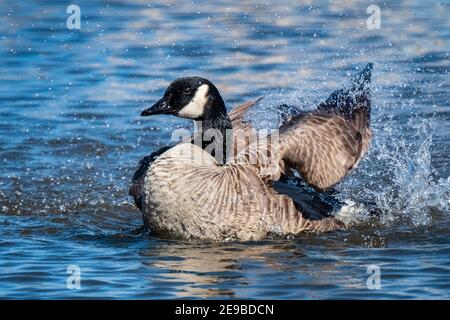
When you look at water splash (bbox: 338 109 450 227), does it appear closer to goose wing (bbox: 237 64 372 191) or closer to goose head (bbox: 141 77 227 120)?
goose wing (bbox: 237 64 372 191)

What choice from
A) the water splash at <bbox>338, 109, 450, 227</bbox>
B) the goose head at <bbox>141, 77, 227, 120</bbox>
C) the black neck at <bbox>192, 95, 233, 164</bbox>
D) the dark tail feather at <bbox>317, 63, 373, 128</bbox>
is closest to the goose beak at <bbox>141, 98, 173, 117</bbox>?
the goose head at <bbox>141, 77, 227, 120</bbox>

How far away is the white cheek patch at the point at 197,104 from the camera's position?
373 inches

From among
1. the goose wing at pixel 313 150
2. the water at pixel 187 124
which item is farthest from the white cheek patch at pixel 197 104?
the water at pixel 187 124

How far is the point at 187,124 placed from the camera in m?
13.5

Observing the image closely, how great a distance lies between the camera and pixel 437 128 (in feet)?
43.6

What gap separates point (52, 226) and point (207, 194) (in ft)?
5.70

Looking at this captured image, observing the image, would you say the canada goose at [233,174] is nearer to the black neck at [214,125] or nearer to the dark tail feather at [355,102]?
the black neck at [214,125]

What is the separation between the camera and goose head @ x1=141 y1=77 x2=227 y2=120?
9461mm

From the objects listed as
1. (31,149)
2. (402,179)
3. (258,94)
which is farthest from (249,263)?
(258,94)

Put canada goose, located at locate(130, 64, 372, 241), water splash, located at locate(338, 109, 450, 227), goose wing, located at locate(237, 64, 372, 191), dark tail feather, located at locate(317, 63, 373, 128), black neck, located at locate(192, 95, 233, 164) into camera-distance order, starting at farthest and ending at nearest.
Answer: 1. water splash, located at locate(338, 109, 450, 227)
2. dark tail feather, located at locate(317, 63, 373, 128)
3. black neck, located at locate(192, 95, 233, 164)
4. goose wing, located at locate(237, 64, 372, 191)
5. canada goose, located at locate(130, 64, 372, 241)

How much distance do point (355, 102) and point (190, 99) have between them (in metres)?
1.72

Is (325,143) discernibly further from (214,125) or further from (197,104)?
(197,104)

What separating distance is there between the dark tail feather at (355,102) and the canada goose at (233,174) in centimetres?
24
